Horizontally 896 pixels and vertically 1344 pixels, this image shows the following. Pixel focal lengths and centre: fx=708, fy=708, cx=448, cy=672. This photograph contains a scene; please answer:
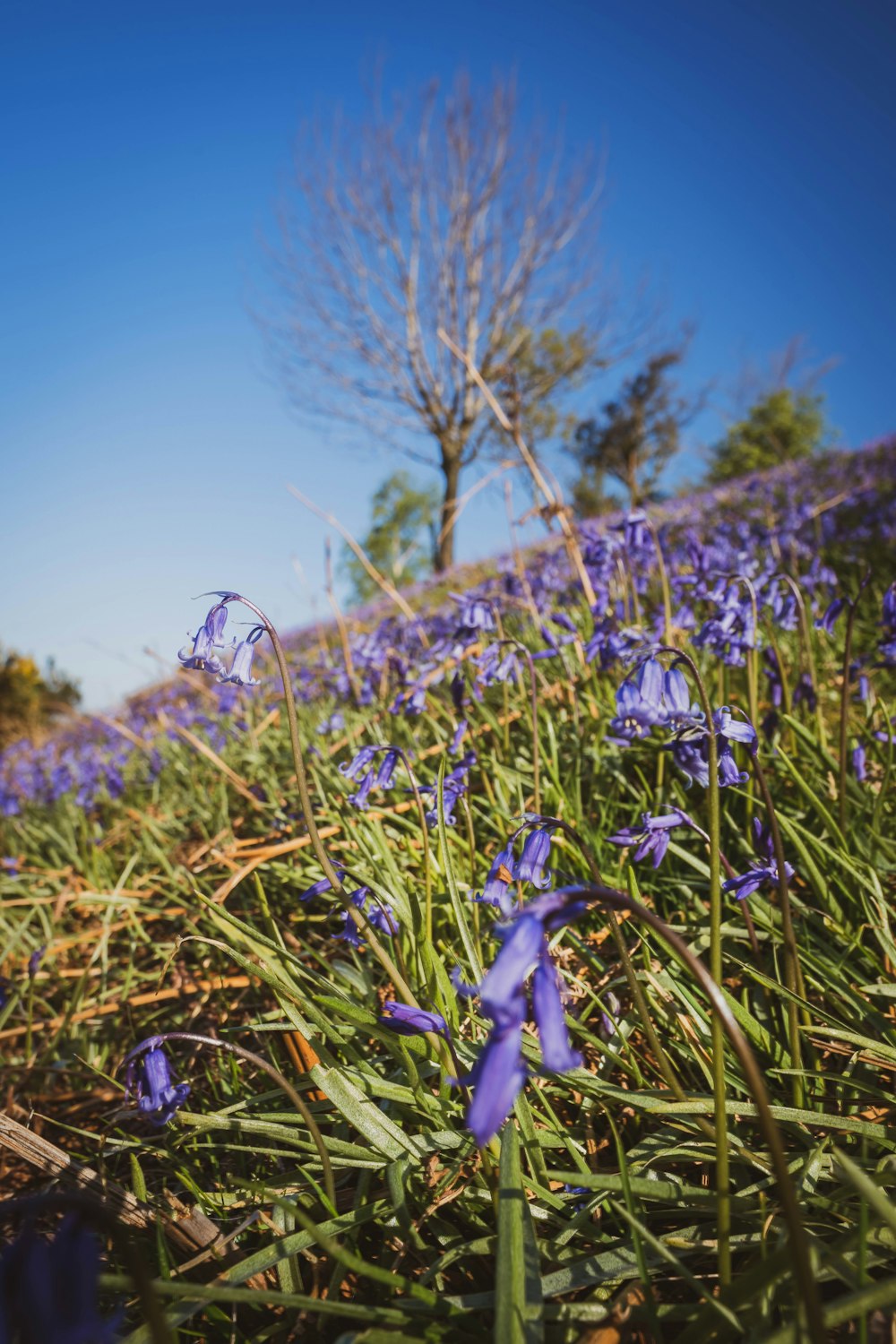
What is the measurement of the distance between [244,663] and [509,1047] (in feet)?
3.26

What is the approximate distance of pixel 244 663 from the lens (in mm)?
1453

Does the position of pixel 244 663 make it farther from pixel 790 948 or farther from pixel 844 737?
pixel 844 737

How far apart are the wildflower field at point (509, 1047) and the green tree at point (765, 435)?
30.3 m

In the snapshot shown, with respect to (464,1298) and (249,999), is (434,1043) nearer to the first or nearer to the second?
(464,1298)

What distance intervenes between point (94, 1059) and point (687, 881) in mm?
1955

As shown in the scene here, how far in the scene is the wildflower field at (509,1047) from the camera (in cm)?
92

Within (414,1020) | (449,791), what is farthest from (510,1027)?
(449,791)

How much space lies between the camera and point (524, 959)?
0.69 meters

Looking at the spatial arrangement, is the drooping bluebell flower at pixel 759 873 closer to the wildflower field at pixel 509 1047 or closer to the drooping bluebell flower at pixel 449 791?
the wildflower field at pixel 509 1047

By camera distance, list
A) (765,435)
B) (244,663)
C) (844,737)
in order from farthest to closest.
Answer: (765,435) → (844,737) → (244,663)

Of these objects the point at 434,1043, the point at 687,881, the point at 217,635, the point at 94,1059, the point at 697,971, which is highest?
the point at 217,635

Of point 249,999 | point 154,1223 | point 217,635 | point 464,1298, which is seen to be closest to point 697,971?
point 464,1298

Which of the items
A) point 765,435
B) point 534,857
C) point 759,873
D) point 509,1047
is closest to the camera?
point 509,1047

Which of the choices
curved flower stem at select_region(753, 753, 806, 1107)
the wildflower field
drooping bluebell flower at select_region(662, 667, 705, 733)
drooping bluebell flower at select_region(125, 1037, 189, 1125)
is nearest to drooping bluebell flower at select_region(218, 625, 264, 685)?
the wildflower field
